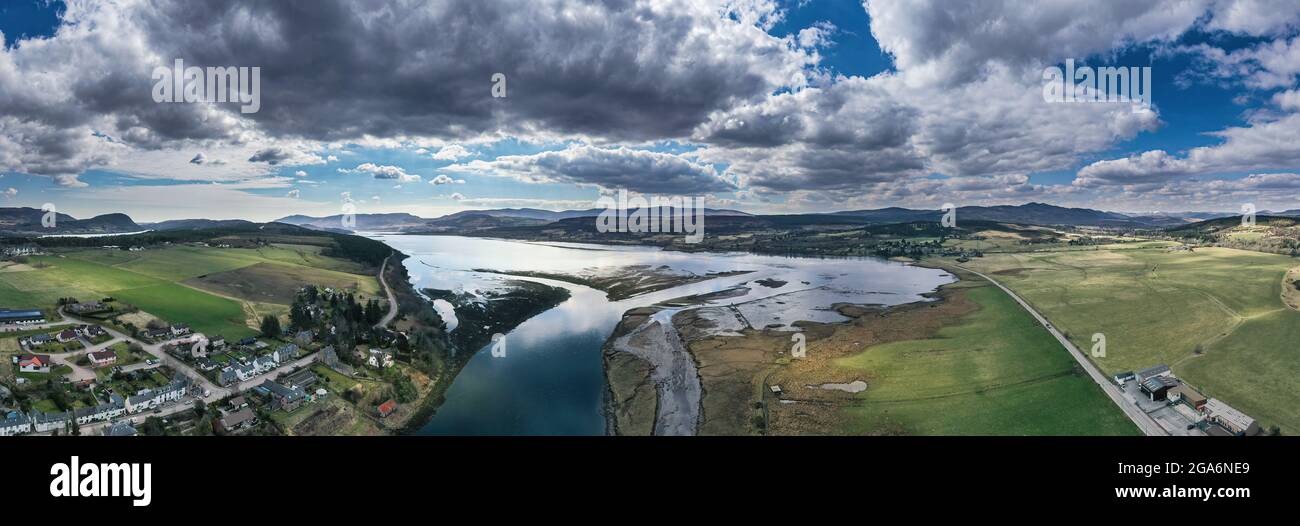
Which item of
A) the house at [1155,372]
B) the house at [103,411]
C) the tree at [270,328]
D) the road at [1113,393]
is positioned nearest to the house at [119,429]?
the house at [103,411]

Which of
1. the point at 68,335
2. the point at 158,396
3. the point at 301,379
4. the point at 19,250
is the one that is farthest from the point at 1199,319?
the point at 19,250

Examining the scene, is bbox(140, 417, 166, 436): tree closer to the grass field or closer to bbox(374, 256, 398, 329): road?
the grass field

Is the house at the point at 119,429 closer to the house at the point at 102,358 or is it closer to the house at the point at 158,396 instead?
the house at the point at 158,396

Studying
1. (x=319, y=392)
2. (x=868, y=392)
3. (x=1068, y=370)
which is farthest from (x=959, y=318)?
(x=319, y=392)

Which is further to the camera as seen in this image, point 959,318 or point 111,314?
point 959,318

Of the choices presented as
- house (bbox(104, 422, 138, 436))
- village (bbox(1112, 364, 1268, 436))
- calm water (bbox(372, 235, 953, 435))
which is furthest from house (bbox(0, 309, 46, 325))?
village (bbox(1112, 364, 1268, 436))
